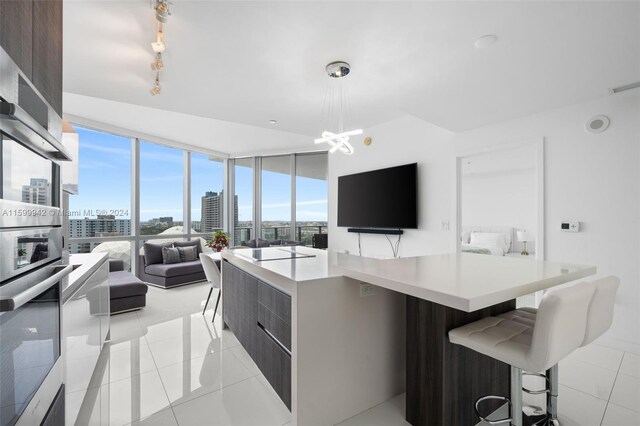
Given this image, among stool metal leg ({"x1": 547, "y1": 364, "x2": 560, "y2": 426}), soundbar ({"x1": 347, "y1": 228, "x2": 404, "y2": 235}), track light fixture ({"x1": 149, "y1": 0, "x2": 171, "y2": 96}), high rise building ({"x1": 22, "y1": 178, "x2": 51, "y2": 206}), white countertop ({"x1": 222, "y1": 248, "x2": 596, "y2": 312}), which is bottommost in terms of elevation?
stool metal leg ({"x1": 547, "y1": 364, "x2": 560, "y2": 426})

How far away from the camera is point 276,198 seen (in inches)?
282

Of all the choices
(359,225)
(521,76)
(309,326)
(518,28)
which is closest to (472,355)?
(309,326)

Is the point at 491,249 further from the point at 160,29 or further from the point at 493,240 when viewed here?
the point at 160,29

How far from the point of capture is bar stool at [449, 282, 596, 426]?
3.76 ft

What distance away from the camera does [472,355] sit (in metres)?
1.70

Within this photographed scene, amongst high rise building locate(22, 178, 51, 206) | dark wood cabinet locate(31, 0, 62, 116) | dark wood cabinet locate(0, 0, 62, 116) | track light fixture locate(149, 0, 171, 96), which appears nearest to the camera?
dark wood cabinet locate(0, 0, 62, 116)

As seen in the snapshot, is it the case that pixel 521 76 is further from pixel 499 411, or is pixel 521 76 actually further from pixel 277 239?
pixel 277 239

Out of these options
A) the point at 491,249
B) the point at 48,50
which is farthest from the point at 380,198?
the point at 48,50

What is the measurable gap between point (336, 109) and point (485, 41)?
196 centimetres

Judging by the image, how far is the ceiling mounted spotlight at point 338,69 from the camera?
8.52 ft

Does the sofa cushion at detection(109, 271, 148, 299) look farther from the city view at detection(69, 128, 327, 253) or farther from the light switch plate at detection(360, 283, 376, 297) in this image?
the light switch plate at detection(360, 283, 376, 297)

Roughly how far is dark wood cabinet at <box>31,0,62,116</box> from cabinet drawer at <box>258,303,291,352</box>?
4.93ft

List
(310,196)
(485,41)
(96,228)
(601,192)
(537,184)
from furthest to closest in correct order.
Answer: (310,196)
(96,228)
(537,184)
(601,192)
(485,41)

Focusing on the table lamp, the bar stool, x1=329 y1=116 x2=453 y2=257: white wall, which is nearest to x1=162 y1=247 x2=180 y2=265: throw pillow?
x1=329 y1=116 x2=453 y2=257: white wall
